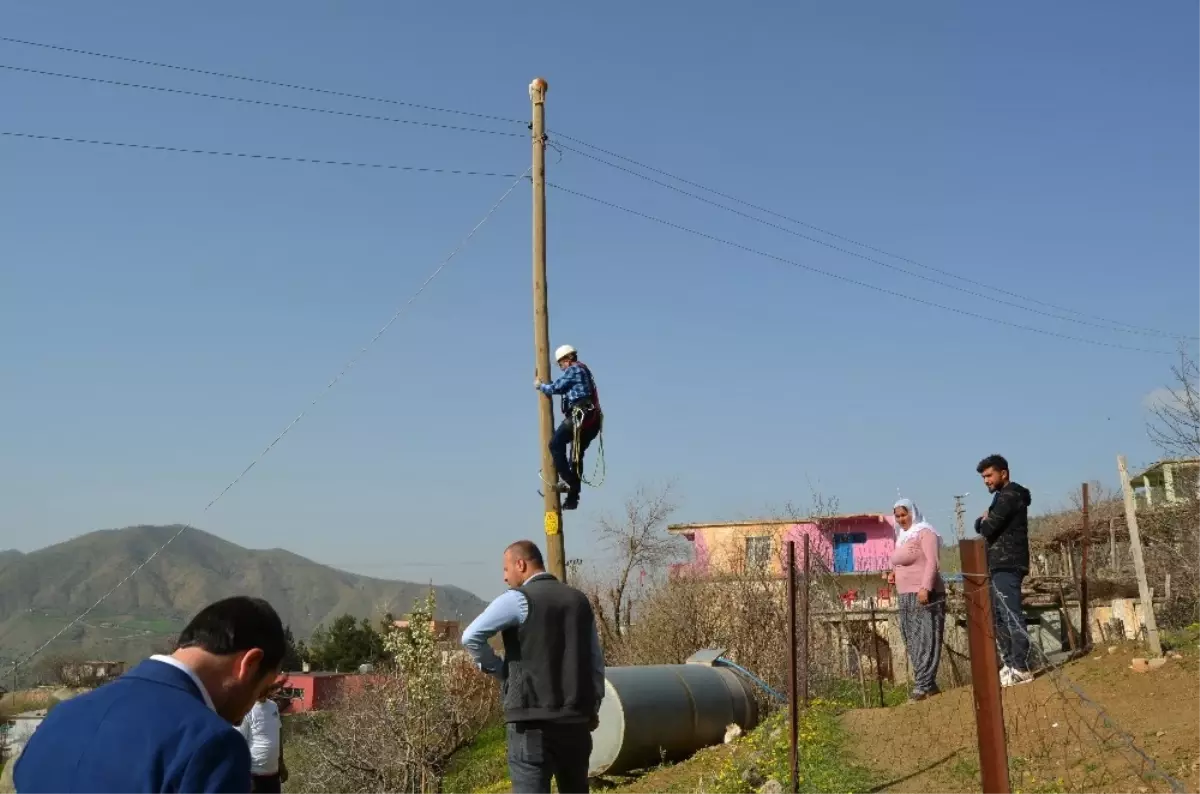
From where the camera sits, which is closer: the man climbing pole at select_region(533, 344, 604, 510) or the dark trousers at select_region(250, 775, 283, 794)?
the dark trousers at select_region(250, 775, 283, 794)

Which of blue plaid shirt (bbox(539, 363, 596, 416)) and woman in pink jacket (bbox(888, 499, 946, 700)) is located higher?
blue plaid shirt (bbox(539, 363, 596, 416))

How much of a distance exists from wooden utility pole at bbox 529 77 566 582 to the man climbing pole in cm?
9

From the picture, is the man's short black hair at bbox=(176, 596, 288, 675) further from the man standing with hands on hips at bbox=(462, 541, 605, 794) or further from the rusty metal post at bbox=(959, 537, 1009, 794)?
the rusty metal post at bbox=(959, 537, 1009, 794)

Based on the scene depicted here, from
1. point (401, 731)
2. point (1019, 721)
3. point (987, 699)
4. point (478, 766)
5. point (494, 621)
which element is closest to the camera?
point (987, 699)

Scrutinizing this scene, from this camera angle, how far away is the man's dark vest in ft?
20.6

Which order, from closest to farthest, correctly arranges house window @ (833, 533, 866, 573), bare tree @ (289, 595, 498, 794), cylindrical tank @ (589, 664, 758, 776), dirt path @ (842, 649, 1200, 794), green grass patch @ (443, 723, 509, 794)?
1. dirt path @ (842, 649, 1200, 794)
2. cylindrical tank @ (589, 664, 758, 776)
3. bare tree @ (289, 595, 498, 794)
4. green grass patch @ (443, 723, 509, 794)
5. house window @ (833, 533, 866, 573)

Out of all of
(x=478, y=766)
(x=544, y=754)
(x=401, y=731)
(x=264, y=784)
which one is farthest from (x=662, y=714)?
(x=478, y=766)

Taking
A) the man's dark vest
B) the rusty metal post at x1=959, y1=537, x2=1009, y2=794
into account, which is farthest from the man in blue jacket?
the rusty metal post at x1=959, y1=537, x2=1009, y2=794

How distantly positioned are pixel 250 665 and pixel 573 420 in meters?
7.55

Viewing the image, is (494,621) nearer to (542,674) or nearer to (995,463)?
(542,674)

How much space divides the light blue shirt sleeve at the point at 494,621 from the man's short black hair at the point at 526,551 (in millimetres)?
253

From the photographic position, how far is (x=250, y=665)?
3.07 meters

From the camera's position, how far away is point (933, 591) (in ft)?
35.2

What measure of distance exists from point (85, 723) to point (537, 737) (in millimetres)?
3855
